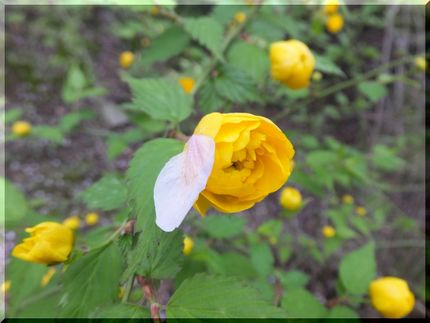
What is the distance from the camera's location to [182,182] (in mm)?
455

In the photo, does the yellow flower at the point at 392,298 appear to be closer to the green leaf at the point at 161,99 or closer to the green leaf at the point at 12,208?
the green leaf at the point at 161,99

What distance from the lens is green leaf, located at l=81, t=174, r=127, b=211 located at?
720 millimetres

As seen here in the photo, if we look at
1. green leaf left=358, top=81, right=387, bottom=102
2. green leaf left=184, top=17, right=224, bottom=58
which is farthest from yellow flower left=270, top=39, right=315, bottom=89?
green leaf left=358, top=81, right=387, bottom=102

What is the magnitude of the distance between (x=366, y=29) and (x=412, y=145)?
4.36 feet

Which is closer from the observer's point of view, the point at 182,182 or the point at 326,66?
the point at 182,182

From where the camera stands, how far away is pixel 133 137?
54.0 inches

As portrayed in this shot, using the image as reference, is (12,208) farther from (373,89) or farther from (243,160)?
(373,89)

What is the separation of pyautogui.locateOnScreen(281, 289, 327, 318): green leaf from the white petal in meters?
0.50

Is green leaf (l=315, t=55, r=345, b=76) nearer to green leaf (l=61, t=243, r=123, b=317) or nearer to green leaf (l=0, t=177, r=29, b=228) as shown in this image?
green leaf (l=61, t=243, r=123, b=317)

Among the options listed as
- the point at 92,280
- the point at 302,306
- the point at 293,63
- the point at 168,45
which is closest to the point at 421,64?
the point at 293,63

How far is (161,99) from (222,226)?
51 cm

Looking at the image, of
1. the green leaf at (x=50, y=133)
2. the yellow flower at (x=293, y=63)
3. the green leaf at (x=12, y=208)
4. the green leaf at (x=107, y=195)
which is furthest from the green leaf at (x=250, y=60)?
the green leaf at (x=50, y=133)

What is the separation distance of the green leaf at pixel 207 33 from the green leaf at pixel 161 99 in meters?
0.13

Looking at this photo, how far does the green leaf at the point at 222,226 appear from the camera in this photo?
3.57 feet
